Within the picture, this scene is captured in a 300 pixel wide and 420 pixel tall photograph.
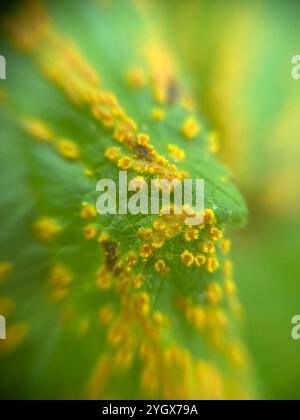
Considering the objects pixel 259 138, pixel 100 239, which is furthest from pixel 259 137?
pixel 100 239

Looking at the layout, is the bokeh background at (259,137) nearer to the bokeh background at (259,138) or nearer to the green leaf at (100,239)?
the bokeh background at (259,138)

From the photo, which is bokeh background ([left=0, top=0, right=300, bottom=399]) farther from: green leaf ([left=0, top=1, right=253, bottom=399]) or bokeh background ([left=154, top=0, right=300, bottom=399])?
green leaf ([left=0, top=1, right=253, bottom=399])

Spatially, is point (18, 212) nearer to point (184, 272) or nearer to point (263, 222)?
point (184, 272)

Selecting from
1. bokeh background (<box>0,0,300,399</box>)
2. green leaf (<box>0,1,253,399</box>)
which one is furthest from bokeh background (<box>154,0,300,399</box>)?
green leaf (<box>0,1,253,399</box>)

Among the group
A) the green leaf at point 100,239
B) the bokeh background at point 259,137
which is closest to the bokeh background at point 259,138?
the bokeh background at point 259,137

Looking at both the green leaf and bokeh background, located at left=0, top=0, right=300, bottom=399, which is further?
Answer: bokeh background, located at left=0, top=0, right=300, bottom=399

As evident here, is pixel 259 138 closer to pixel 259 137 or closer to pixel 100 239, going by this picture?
pixel 259 137

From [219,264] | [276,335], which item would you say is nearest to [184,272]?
[219,264]

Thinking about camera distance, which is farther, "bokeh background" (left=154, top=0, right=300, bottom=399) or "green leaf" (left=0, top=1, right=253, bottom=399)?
"bokeh background" (left=154, top=0, right=300, bottom=399)
